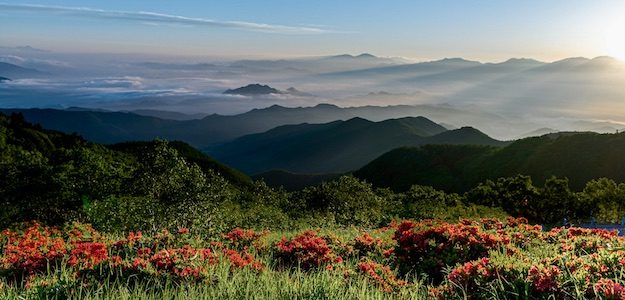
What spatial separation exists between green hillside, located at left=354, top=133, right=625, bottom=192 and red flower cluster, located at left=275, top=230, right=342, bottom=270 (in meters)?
123

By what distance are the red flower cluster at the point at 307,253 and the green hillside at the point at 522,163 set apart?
404ft

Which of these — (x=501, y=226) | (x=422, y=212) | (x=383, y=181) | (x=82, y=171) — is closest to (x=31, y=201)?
(x=82, y=171)

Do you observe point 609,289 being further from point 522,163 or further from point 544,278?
point 522,163

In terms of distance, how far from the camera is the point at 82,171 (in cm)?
3036

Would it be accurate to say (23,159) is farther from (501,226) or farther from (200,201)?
(501,226)

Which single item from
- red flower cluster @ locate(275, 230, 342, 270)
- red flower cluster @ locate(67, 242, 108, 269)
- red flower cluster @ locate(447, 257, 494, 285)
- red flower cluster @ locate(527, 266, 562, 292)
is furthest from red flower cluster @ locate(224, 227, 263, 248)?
red flower cluster @ locate(527, 266, 562, 292)

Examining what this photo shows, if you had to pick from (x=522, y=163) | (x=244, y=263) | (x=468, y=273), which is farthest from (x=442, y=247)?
(x=522, y=163)

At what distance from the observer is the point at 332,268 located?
1105cm

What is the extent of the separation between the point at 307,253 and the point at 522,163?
153m

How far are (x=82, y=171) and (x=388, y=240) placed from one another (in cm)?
2048

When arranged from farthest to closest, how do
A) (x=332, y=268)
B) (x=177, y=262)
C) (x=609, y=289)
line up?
(x=332, y=268)
(x=177, y=262)
(x=609, y=289)

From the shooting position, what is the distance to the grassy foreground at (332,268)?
27.1 feet

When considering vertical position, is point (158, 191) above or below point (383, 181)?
above

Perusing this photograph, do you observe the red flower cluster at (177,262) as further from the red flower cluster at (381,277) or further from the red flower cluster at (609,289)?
the red flower cluster at (609,289)
